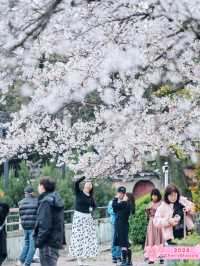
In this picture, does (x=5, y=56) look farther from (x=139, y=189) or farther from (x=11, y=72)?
(x=139, y=189)

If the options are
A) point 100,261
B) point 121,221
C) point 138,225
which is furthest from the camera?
point 138,225

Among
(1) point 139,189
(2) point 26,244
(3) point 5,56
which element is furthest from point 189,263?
(1) point 139,189

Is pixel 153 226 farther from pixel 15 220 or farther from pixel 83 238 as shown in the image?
pixel 15 220

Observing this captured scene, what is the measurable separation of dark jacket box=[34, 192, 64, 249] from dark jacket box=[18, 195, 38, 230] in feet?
10.3

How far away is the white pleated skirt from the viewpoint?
1464cm

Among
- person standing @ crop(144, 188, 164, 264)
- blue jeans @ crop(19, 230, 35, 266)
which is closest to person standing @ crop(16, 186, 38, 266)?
blue jeans @ crop(19, 230, 35, 266)

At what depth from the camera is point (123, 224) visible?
1477 centimetres

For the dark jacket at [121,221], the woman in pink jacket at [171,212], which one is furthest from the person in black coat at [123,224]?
the woman in pink jacket at [171,212]

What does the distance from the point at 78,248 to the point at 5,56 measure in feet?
25.1

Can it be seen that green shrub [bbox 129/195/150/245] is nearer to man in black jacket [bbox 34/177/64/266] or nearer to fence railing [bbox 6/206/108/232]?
fence railing [bbox 6/206/108/232]

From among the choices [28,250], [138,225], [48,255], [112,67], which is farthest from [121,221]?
[112,67]

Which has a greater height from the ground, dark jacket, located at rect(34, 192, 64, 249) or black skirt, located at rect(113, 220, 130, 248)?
dark jacket, located at rect(34, 192, 64, 249)

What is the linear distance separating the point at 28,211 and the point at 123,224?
6.54ft

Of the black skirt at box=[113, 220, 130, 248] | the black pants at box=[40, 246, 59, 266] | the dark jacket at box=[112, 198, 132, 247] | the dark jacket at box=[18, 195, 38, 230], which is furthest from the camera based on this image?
the black skirt at box=[113, 220, 130, 248]
